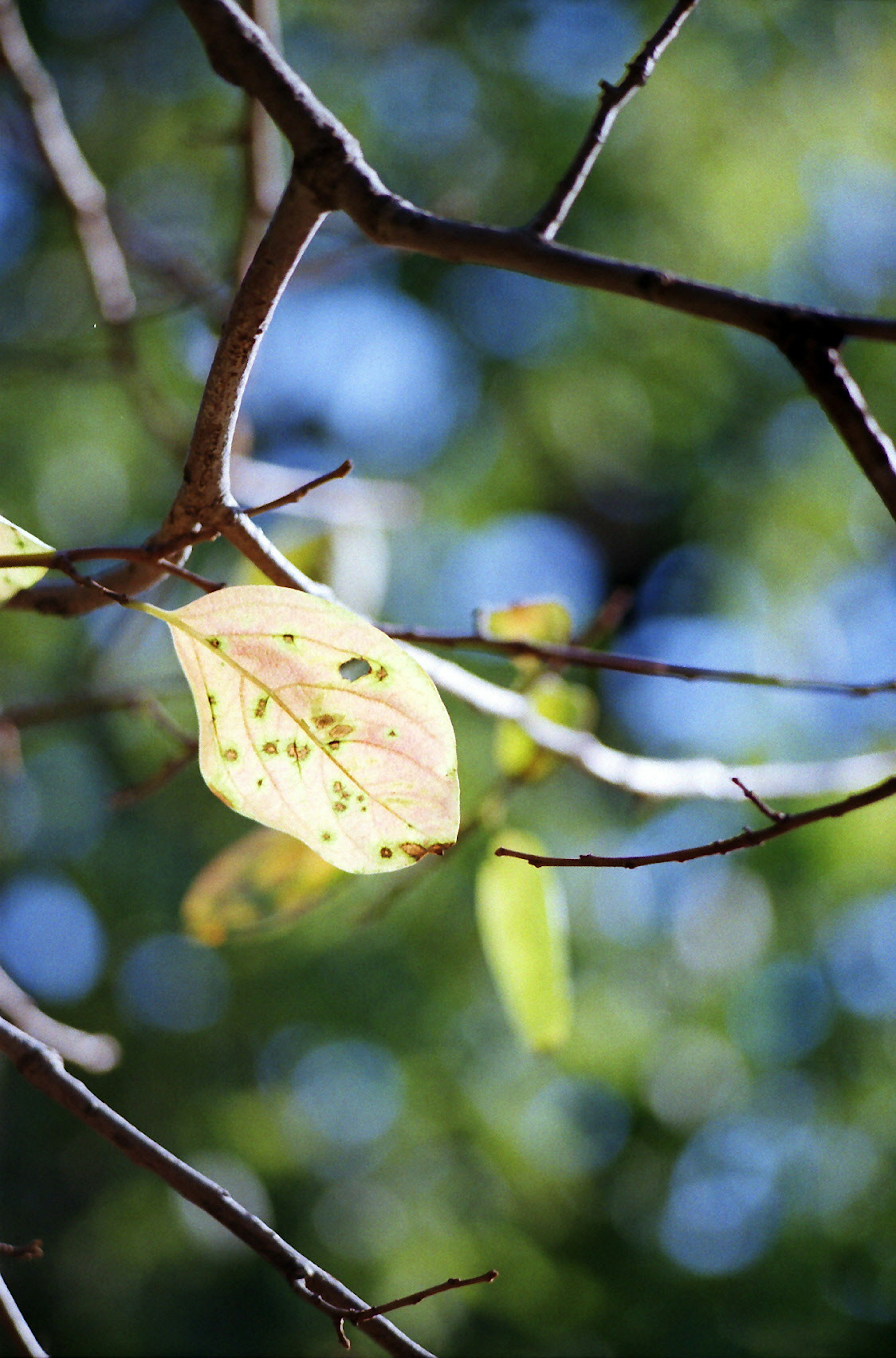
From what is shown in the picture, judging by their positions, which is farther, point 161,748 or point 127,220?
point 161,748

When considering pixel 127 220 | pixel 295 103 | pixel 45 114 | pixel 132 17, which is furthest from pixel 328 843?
pixel 132 17

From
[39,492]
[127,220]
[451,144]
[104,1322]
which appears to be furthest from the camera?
[451,144]

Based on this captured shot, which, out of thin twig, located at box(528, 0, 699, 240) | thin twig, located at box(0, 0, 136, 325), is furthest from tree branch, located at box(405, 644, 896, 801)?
thin twig, located at box(0, 0, 136, 325)

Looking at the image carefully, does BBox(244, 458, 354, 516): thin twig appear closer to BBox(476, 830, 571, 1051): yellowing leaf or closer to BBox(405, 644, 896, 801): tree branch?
BBox(405, 644, 896, 801): tree branch

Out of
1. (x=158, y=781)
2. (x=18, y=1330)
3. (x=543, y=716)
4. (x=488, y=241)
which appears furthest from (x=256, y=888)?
(x=488, y=241)

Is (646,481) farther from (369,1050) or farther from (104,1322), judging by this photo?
(104,1322)

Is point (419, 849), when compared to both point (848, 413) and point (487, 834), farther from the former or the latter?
point (487, 834)

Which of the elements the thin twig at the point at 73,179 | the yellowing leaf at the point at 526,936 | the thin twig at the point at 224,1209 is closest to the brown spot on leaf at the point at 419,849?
the thin twig at the point at 224,1209
